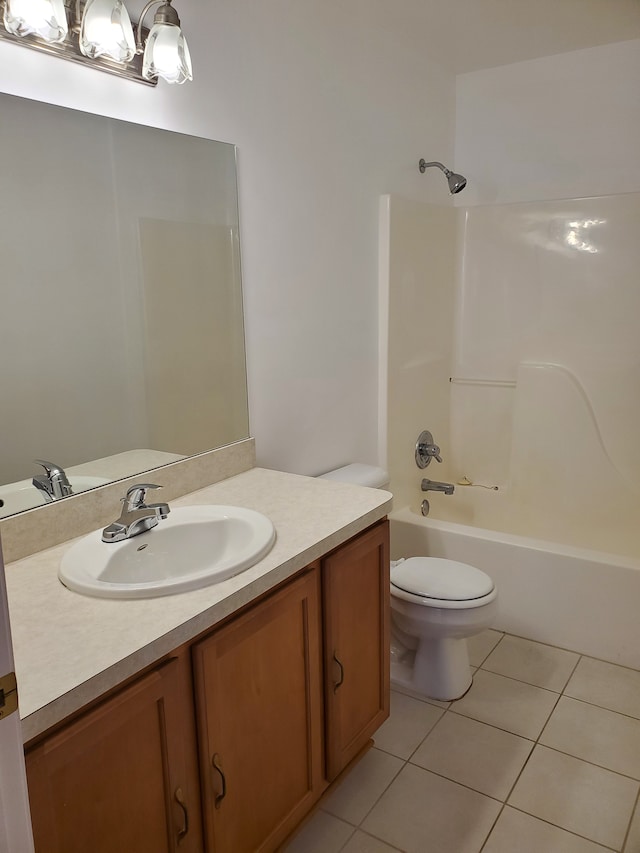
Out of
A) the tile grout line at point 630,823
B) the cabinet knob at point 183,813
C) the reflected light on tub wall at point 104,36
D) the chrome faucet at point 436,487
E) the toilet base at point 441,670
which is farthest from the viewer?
the chrome faucet at point 436,487

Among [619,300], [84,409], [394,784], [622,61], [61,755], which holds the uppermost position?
[622,61]

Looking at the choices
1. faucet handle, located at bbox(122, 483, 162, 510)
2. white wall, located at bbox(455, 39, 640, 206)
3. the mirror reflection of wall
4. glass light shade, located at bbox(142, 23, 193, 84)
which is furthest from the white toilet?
white wall, located at bbox(455, 39, 640, 206)

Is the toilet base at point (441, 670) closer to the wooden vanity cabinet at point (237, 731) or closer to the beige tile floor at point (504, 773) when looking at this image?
the beige tile floor at point (504, 773)

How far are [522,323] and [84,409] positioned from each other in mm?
2288

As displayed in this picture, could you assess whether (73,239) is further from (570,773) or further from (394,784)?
(570,773)

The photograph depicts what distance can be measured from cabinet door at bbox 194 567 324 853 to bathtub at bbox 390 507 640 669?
4.13 ft

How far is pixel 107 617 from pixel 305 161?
1.65 meters

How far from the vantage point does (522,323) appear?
10.5ft

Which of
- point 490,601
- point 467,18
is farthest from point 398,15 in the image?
point 490,601

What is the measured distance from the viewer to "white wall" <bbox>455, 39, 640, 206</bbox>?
9.38 feet

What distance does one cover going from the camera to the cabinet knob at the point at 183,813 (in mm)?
1192

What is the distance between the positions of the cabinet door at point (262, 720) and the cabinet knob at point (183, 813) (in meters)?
0.05

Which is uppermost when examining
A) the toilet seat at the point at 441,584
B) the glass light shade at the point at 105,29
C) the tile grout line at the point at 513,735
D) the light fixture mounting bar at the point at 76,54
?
the glass light shade at the point at 105,29

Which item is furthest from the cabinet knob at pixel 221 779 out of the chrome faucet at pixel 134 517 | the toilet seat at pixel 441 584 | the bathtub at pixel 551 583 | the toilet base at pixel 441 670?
the bathtub at pixel 551 583
